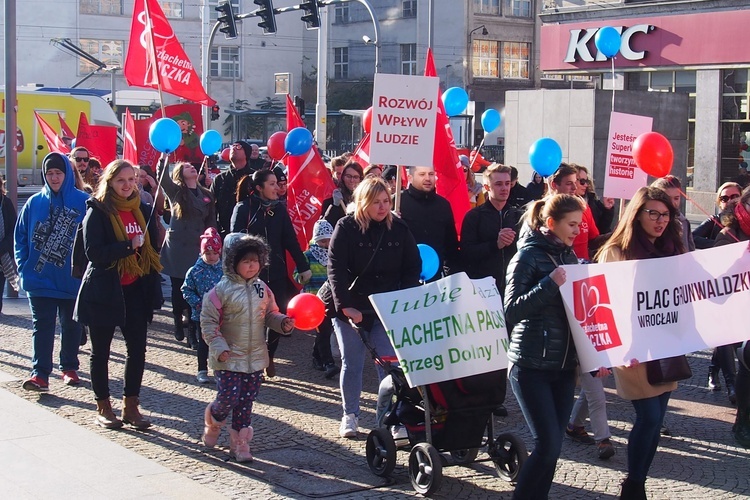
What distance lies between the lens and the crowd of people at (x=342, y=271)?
16.8ft

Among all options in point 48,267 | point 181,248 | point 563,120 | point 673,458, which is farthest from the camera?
point 563,120

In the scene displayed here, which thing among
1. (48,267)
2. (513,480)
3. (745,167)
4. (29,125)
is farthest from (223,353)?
(29,125)

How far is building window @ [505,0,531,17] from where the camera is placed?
57.3 meters

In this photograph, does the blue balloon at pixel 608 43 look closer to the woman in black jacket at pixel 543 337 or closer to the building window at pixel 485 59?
the woman in black jacket at pixel 543 337

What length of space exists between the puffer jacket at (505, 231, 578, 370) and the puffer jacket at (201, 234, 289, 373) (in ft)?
5.68

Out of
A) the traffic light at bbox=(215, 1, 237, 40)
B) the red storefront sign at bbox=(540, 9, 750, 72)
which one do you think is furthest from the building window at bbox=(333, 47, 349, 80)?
the red storefront sign at bbox=(540, 9, 750, 72)

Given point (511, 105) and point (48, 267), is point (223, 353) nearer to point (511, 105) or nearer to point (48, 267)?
point (48, 267)

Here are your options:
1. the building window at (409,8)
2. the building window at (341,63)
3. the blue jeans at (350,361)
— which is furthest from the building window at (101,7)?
the blue jeans at (350,361)

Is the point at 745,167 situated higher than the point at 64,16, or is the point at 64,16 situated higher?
the point at 64,16

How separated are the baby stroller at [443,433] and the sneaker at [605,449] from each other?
83 cm

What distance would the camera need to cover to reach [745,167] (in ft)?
77.9

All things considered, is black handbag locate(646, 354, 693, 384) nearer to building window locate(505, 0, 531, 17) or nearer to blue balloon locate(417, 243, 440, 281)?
blue balloon locate(417, 243, 440, 281)

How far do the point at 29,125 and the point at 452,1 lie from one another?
29933 millimetres

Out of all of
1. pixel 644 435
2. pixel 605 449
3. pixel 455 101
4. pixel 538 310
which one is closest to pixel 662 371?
pixel 644 435
